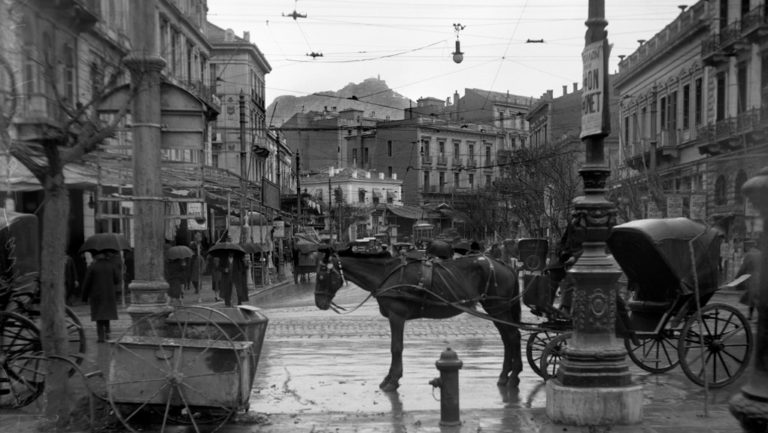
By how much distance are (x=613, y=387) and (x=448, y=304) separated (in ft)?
9.05

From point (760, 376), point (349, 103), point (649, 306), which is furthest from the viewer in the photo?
point (349, 103)

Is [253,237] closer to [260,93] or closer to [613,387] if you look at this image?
[613,387]

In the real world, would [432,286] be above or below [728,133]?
below

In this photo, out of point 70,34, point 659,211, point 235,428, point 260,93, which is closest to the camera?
point 235,428

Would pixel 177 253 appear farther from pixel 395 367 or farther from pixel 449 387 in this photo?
pixel 449 387

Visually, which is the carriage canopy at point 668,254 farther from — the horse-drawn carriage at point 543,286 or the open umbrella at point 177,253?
the open umbrella at point 177,253

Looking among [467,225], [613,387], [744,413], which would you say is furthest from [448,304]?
[467,225]

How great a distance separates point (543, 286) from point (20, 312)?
6.51m

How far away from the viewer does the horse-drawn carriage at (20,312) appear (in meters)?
8.30

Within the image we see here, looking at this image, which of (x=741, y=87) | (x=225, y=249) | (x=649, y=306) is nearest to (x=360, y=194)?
(x=741, y=87)

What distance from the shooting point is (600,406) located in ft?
24.0

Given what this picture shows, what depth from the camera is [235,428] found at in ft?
24.8

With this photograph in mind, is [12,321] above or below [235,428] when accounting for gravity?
above

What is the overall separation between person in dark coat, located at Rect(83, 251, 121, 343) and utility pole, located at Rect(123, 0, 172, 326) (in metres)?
6.74
